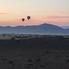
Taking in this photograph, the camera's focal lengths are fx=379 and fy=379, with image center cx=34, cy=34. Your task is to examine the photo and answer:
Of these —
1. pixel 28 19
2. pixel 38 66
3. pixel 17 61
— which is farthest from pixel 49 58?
pixel 28 19

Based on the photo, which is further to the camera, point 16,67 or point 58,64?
point 58,64

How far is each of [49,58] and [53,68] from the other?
6210mm

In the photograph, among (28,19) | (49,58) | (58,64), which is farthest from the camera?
(28,19)

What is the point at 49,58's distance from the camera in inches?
1276

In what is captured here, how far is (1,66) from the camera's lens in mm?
26891

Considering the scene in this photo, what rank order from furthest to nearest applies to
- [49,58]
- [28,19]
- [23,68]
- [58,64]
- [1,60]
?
[28,19] < [49,58] < [1,60] < [58,64] < [23,68]

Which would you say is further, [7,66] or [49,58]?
[49,58]

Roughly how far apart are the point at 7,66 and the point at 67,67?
4.23m

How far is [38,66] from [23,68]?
1.27m

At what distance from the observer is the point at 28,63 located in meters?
28.5

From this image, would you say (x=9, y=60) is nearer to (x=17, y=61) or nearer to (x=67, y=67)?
(x=17, y=61)

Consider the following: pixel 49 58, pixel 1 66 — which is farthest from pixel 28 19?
pixel 1 66

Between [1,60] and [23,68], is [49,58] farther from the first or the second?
[23,68]

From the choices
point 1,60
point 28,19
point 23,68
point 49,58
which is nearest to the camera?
point 23,68
